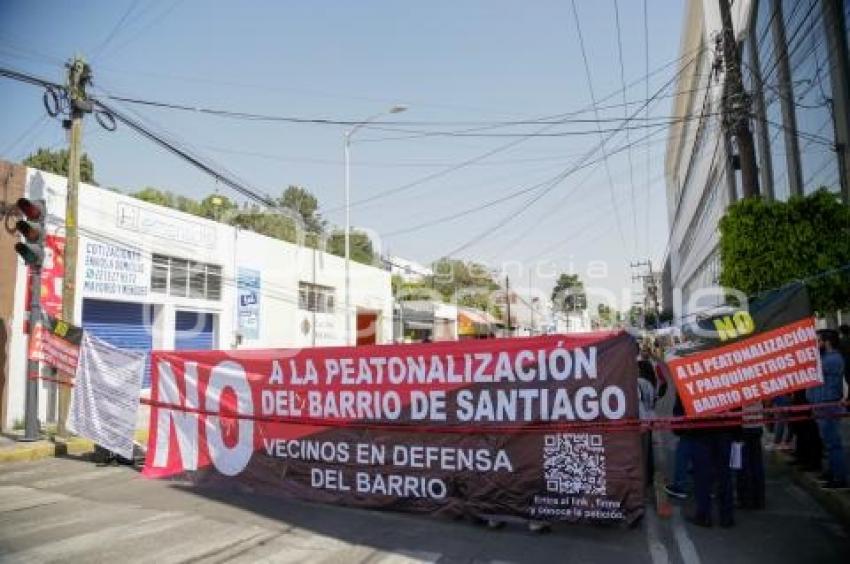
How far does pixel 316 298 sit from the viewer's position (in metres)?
28.5

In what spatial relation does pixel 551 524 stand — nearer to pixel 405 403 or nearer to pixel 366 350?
pixel 405 403

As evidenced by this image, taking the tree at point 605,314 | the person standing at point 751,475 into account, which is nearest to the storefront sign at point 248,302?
the person standing at point 751,475

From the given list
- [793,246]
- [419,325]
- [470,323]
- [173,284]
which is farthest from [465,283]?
[793,246]

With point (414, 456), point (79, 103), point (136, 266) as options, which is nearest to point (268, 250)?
point (136, 266)

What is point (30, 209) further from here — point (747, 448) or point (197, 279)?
point (747, 448)

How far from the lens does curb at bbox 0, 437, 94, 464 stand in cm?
1064

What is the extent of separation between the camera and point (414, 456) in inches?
283

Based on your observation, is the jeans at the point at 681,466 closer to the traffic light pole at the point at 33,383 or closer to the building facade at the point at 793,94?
the building facade at the point at 793,94

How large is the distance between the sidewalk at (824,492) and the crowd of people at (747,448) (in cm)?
11

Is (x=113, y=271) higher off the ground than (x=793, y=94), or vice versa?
(x=793, y=94)

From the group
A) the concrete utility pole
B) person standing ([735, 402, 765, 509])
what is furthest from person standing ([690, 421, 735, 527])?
the concrete utility pole

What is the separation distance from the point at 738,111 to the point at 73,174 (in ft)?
40.4

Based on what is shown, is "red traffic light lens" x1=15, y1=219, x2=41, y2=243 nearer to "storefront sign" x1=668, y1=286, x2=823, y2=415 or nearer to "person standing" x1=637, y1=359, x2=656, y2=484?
"person standing" x1=637, y1=359, x2=656, y2=484

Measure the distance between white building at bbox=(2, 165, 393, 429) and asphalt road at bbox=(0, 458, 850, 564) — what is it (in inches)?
333
